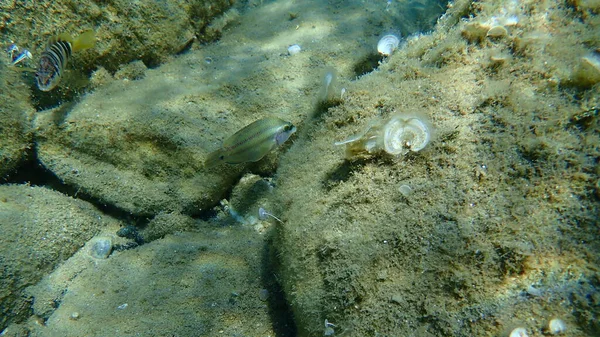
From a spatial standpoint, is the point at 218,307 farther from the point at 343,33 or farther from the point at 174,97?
the point at 343,33

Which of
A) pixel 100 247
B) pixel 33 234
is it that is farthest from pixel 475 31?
pixel 33 234

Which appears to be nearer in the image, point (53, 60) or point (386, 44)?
point (53, 60)

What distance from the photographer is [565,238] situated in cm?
170

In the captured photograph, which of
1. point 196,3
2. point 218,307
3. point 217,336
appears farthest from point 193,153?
point 196,3

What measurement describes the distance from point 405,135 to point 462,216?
0.63 m

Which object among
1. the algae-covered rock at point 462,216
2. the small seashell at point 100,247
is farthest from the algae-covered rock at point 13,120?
the algae-covered rock at point 462,216

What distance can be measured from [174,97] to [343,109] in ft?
8.10

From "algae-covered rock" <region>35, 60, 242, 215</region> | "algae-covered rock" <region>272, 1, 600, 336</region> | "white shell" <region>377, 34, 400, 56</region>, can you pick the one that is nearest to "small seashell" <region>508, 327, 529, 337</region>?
"algae-covered rock" <region>272, 1, 600, 336</region>

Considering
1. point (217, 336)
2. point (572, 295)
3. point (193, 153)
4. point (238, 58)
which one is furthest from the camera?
point (238, 58)

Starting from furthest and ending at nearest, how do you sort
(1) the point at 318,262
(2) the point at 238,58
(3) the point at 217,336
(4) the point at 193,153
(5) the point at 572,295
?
(2) the point at 238,58 → (4) the point at 193,153 → (3) the point at 217,336 → (1) the point at 318,262 → (5) the point at 572,295

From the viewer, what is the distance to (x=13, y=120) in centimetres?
360

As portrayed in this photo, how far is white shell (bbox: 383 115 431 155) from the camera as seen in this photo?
6.69 ft

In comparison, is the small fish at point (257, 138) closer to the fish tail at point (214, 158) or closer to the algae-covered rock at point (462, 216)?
A: the fish tail at point (214, 158)

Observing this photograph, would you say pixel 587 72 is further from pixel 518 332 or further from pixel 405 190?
pixel 518 332
